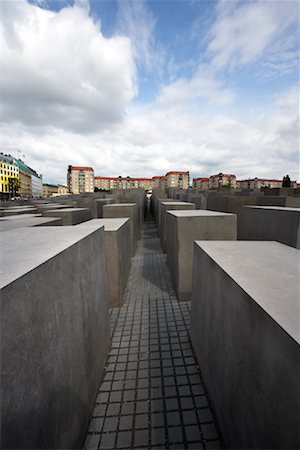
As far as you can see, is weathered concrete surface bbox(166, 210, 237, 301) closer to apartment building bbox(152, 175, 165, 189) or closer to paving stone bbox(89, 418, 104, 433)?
paving stone bbox(89, 418, 104, 433)

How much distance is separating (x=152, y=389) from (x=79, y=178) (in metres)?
119

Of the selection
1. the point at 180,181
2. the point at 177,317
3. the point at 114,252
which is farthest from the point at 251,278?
the point at 180,181

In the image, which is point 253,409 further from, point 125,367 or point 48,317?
point 125,367

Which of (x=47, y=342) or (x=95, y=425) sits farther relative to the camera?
(x=95, y=425)

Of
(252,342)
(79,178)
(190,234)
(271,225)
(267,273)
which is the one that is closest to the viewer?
(252,342)

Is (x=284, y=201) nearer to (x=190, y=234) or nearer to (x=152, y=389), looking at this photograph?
(x=190, y=234)

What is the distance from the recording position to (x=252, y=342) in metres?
1.81

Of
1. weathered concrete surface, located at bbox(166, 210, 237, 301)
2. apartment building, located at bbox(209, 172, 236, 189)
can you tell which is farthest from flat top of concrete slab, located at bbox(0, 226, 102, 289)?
apartment building, located at bbox(209, 172, 236, 189)

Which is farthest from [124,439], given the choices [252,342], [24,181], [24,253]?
[24,181]

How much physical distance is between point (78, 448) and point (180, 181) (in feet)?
393

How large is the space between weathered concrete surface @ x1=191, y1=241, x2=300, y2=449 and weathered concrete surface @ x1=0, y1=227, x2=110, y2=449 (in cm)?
168

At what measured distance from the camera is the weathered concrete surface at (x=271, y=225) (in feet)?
15.9

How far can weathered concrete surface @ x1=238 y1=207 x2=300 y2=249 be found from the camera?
15.9ft

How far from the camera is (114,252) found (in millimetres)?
5613
